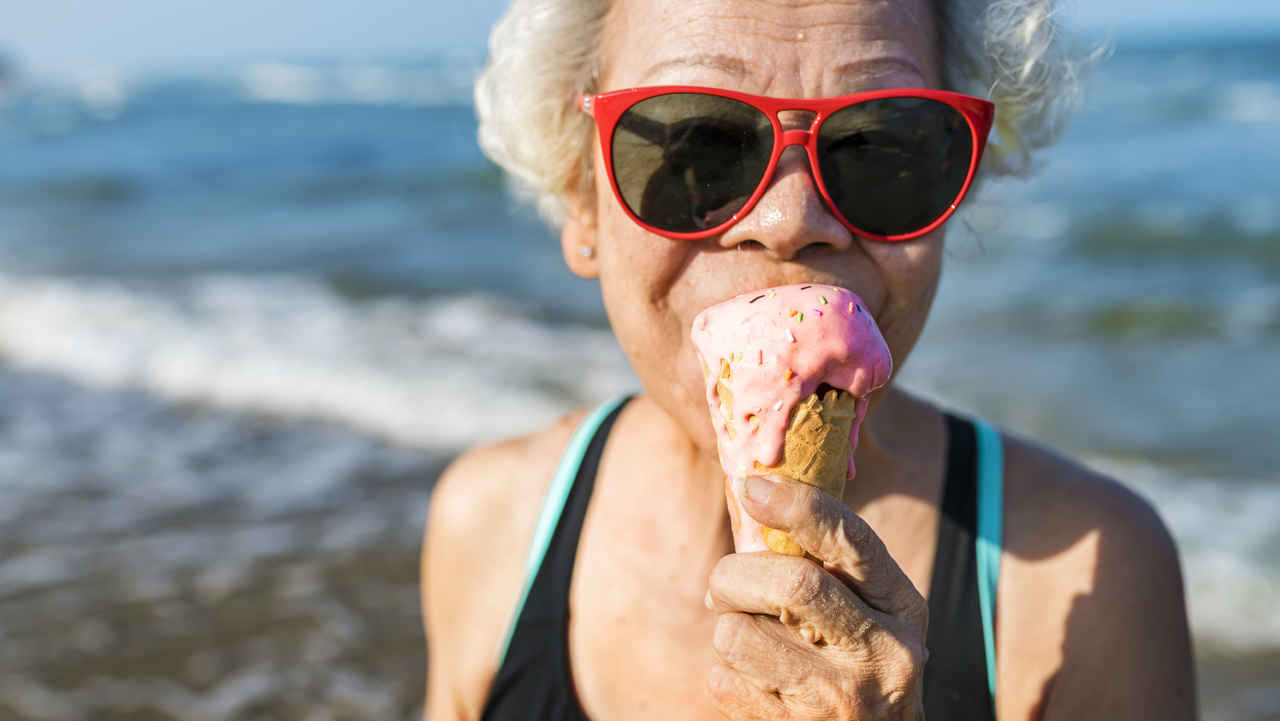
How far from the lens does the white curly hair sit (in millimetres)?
1963

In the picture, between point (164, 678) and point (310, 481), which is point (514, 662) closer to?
point (164, 678)

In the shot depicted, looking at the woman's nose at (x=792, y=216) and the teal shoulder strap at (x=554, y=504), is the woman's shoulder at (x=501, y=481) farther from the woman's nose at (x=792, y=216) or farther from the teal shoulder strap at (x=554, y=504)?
the woman's nose at (x=792, y=216)

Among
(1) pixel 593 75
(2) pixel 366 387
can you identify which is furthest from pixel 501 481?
(2) pixel 366 387

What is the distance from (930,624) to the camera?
6.51 feet

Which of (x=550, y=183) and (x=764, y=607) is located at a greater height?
(x=550, y=183)

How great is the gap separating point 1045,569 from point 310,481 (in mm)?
5625

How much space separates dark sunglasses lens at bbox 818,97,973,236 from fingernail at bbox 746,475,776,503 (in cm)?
54

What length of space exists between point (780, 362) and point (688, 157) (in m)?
0.47

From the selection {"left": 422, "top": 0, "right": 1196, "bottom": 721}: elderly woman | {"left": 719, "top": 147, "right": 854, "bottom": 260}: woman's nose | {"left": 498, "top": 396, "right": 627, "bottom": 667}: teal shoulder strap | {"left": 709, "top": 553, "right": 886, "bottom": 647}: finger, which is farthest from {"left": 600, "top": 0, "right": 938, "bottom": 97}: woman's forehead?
{"left": 498, "top": 396, "right": 627, "bottom": 667}: teal shoulder strap

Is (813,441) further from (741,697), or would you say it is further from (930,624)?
(930,624)

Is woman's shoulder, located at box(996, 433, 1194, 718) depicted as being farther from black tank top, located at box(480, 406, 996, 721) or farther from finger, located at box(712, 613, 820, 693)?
finger, located at box(712, 613, 820, 693)

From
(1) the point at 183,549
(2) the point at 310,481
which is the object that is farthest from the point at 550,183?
(2) the point at 310,481

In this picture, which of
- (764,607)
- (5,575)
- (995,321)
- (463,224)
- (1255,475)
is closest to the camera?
(764,607)

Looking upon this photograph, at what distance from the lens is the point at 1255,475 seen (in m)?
6.71
